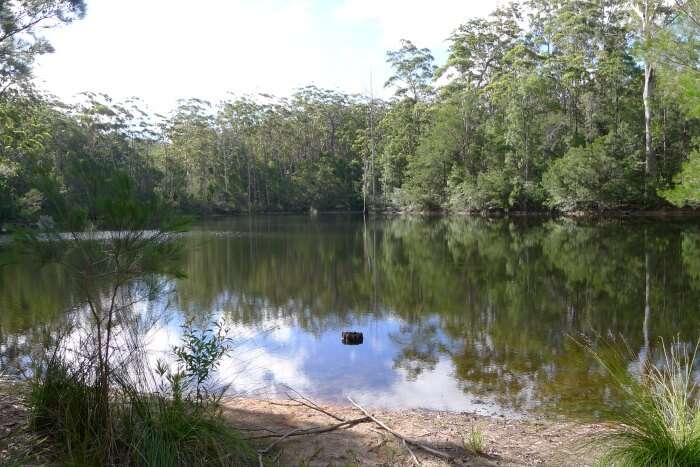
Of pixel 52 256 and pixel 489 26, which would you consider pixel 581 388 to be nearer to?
pixel 52 256

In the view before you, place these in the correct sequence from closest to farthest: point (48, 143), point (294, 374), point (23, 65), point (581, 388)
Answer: point (581, 388)
point (294, 374)
point (23, 65)
point (48, 143)

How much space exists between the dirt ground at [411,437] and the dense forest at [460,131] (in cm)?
907

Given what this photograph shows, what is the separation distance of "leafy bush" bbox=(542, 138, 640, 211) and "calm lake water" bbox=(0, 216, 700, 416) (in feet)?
44.3

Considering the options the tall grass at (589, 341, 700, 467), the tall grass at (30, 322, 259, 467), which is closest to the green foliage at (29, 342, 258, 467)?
the tall grass at (30, 322, 259, 467)

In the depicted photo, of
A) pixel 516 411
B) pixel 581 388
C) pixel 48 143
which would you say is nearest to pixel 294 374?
pixel 516 411

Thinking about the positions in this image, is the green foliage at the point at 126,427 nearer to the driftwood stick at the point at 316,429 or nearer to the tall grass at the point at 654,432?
the driftwood stick at the point at 316,429

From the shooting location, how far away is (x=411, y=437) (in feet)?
15.4

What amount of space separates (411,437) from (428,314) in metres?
6.67

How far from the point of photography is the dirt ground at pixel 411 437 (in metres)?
4.13

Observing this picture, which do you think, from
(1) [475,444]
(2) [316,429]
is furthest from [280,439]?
(1) [475,444]

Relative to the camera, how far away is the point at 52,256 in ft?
11.4

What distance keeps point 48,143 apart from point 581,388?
50159mm

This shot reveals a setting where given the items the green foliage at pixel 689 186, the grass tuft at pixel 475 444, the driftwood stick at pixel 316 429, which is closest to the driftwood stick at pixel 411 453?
the grass tuft at pixel 475 444

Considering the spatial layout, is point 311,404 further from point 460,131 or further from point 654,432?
point 460,131
